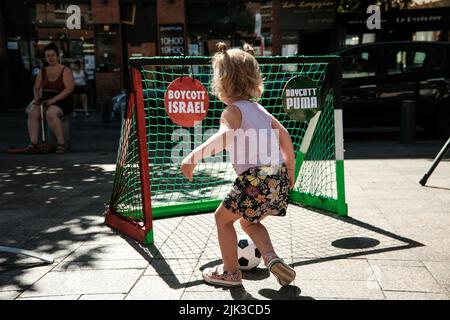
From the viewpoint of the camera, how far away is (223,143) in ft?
9.78

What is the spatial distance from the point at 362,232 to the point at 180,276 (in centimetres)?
173

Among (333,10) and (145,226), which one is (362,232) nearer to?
(145,226)

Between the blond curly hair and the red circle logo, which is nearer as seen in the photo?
the blond curly hair

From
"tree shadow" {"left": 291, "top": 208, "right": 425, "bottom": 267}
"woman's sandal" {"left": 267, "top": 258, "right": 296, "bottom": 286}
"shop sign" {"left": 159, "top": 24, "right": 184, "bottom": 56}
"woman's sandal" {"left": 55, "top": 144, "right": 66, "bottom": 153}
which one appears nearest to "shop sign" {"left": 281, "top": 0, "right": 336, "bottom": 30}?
"shop sign" {"left": 159, "top": 24, "right": 184, "bottom": 56}

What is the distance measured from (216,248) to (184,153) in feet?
8.29

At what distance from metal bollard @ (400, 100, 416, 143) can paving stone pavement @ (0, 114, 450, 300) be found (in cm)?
291

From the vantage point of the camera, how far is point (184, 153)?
634 centimetres

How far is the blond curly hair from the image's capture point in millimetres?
3025

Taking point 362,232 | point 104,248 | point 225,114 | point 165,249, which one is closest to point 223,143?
point 225,114

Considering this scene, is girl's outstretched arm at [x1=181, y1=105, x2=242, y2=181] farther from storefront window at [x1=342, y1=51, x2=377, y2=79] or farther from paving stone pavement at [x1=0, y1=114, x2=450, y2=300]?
storefront window at [x1=342, y1=51, x2=377, y2=79]

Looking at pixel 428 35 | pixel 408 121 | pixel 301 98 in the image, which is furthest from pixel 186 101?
pixel 428 35

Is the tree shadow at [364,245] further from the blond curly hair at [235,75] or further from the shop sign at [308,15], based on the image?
the shop sign at [308,15]

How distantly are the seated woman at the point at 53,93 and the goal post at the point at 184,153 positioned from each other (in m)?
3.07
